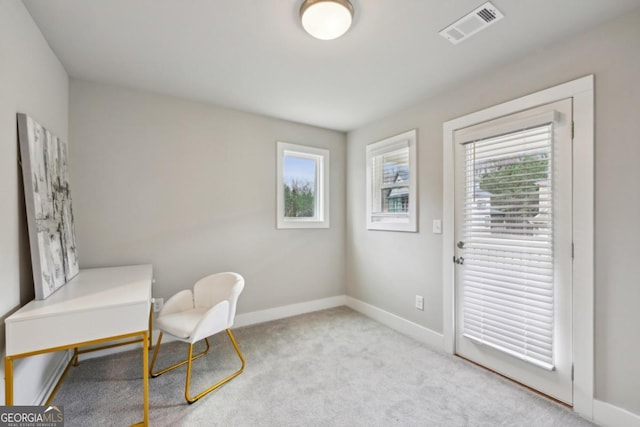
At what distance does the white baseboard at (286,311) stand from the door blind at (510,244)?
179 centimetres

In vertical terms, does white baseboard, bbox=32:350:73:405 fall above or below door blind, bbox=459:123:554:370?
below

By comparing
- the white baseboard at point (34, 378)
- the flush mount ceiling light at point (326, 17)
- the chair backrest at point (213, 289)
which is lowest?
the white baseboard at point (34, 378)

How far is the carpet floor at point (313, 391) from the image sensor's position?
1.74 m

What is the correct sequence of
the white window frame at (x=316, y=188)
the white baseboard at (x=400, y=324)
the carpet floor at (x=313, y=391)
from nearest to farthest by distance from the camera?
1. the carpet floor at (x=313, y=391)
2. the white baseboard at (x=400, y=324)
3. the white window frame at (x=316, y=188)

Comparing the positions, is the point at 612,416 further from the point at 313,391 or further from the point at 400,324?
the point at 313,391

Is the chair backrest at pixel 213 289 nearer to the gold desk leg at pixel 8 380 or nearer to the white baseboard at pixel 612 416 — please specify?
the gold desk leg at pixel 8 380

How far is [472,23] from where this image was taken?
5.64 feet

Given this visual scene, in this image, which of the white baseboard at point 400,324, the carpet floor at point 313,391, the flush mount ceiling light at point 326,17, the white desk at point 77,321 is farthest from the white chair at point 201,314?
the flush mount ceiling light at point 326,17

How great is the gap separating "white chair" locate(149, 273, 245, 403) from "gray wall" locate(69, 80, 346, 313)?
20.0 inches

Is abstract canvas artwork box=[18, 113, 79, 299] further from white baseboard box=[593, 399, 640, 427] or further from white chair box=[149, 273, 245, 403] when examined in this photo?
white baseboard box=[593, 399, 640, 427]

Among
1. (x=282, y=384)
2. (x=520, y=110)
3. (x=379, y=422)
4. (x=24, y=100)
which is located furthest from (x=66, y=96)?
(x=520, y=110)

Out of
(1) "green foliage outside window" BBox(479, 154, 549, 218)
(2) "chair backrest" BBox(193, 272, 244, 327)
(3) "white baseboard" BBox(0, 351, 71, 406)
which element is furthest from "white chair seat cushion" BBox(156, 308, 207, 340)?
(1) "green foliage outside window" BBox(479, 154, 549, 218)

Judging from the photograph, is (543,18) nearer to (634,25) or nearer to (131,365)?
(634,25)

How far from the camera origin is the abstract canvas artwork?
160cm
